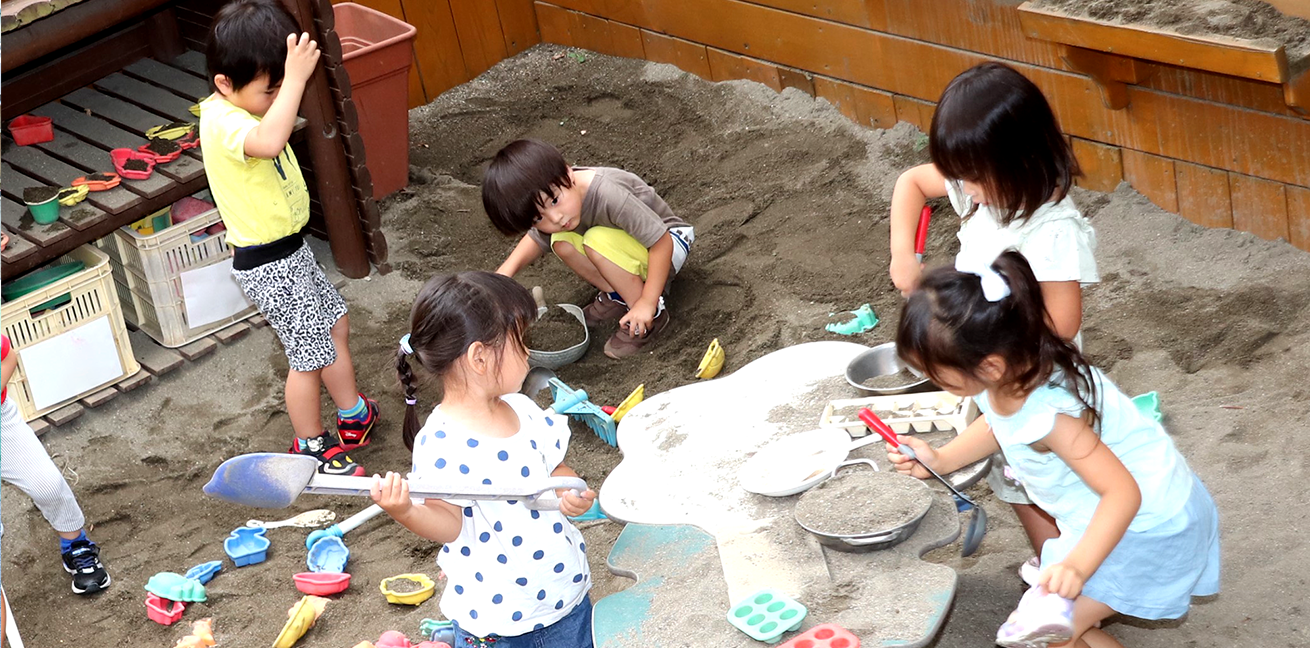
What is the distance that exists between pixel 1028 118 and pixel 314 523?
1.91m

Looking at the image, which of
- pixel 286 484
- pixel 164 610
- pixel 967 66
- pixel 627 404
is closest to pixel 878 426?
pixel 286 484

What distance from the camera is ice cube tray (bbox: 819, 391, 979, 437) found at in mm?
2098

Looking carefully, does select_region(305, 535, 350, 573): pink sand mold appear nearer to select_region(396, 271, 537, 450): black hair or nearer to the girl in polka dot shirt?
the girl in polka dot shirt

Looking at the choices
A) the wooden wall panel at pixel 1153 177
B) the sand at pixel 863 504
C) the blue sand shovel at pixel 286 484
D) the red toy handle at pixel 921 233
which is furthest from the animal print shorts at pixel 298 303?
the wooden wall panel at pixel 1153 177

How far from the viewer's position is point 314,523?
3057 mm

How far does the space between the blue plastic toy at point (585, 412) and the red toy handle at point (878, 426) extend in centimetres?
111

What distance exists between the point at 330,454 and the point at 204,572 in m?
0.49

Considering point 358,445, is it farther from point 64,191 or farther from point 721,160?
point 721,160

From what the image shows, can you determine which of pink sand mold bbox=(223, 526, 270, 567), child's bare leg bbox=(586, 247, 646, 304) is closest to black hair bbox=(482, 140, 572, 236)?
child's bare leg bbox=(586, 247, 646, 304)

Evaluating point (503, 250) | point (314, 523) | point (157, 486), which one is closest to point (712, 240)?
point (503, 250)

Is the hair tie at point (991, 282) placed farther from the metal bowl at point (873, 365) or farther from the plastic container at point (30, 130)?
the plastic container at point (30, 130)

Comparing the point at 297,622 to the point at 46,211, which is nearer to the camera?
the point at 297,622

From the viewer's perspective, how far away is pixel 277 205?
3090 mm

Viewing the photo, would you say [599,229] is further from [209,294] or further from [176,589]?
[176,589]
